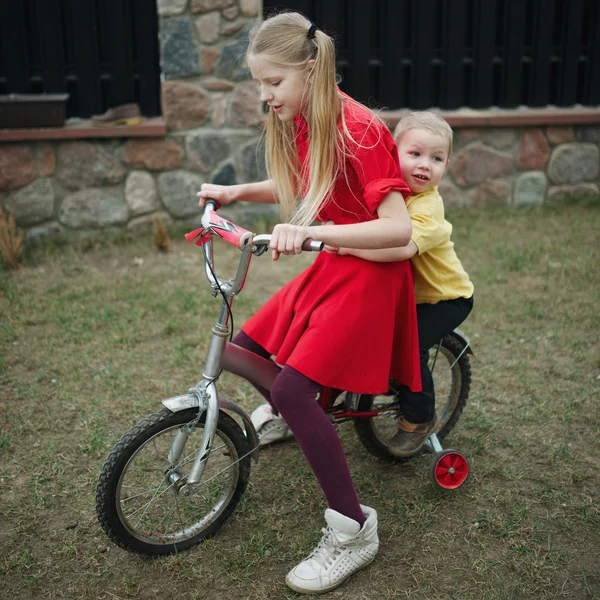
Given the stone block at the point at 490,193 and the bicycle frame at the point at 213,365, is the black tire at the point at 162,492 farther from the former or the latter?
the stone block at the point at 490,193

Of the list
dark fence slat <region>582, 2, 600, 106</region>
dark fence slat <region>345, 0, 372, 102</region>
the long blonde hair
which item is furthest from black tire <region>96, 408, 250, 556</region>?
dark fence slat <region>582, 2, 600, 106</region>

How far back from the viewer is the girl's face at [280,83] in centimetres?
194

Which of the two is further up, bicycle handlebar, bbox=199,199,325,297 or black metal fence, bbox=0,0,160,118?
black metal fence, bbox=0,0,160,118

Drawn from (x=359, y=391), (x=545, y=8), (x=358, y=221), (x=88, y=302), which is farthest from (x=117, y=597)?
(x=545, y=8)

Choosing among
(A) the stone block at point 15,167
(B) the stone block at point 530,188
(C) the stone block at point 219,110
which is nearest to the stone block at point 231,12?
(C) the stone block at point 219,110

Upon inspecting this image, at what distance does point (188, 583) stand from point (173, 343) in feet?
5.54

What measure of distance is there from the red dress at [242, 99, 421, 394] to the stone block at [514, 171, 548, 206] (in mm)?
4020

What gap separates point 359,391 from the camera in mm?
2086

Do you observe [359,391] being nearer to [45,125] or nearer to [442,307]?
[442,307]

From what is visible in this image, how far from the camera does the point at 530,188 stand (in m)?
5.81

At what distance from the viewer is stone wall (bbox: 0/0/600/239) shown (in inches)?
190

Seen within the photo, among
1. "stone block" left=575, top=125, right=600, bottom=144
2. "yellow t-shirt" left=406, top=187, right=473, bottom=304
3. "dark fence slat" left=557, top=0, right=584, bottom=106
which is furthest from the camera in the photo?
"stone block" left=575, top=125, right=600, bottom=144

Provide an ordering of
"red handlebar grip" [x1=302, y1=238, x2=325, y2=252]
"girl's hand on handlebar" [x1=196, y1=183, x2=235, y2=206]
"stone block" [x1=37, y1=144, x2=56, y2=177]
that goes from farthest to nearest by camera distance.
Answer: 1. "stone block" [x1=37, y1=144, x2=56, y2=177]
2. "girl's hand on handlebar" [x1=196, y1=183, x2=235, y2=206]
3. "red handlebar grip" [x1=302, y1=238, x2=325, y2=252]

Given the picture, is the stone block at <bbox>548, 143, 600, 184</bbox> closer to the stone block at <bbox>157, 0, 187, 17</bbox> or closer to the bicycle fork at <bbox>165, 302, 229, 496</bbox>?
the stone block at <bbox>157, 0, 187, 17</bbox>
